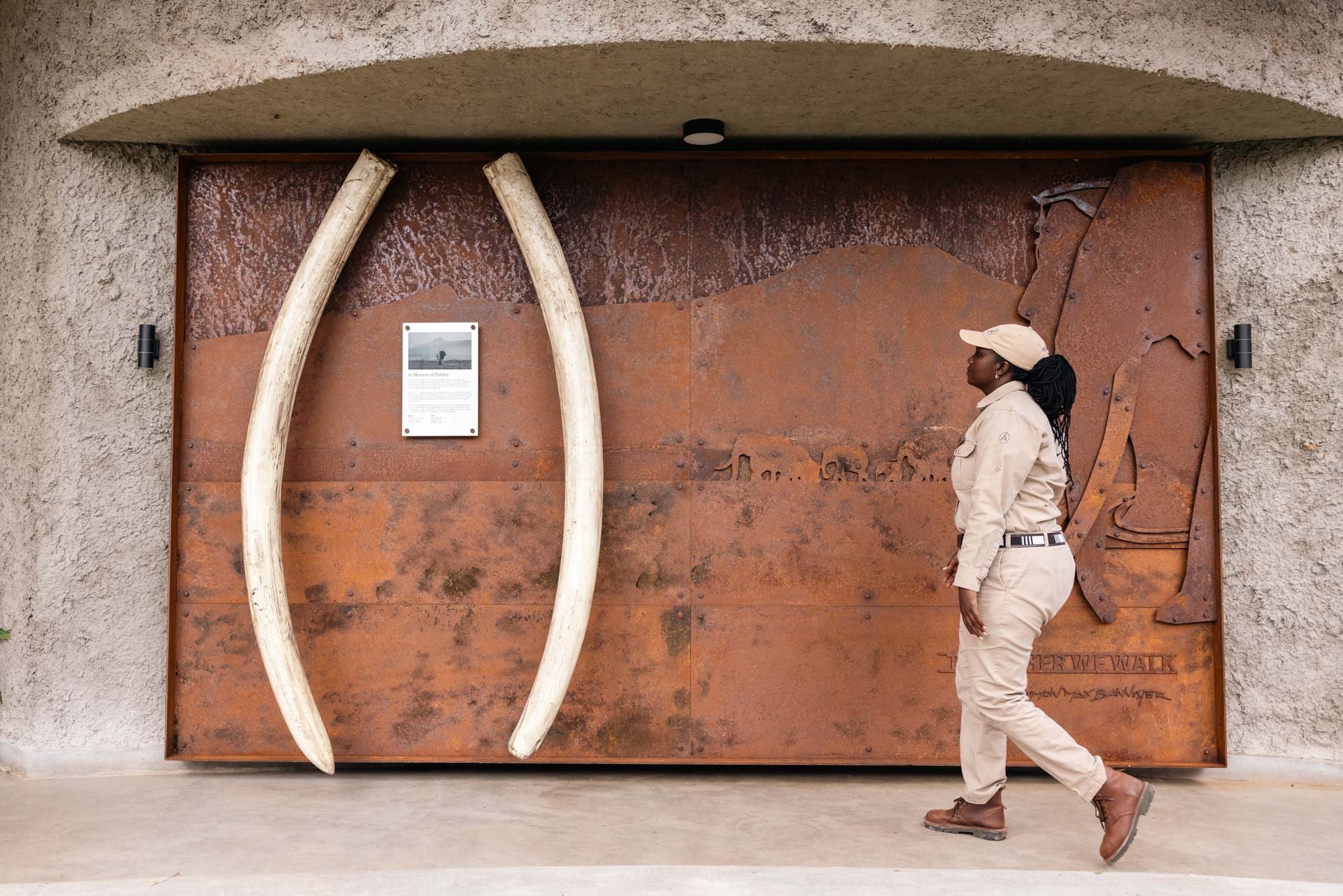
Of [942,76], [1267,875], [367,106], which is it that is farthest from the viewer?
[367,106]

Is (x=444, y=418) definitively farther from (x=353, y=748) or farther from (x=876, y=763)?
(x=876, y=763)

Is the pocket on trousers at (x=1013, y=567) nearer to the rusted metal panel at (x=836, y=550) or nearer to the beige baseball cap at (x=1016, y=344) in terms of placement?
the beige baseball cap at (x=1016, y=344)

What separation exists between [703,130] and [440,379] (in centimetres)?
150

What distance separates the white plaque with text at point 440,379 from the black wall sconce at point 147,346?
107cm

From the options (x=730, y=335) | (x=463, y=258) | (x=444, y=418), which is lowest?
(x=444, y=418)

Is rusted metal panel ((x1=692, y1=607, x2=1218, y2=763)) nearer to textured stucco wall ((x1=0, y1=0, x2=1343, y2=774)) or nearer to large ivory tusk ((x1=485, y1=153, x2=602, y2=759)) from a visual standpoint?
textured stucco wall ((x1=0, y1=0, x2=1343, y2=774))

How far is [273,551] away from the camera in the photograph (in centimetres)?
375

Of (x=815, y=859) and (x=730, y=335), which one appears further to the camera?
(x=730, y=335)

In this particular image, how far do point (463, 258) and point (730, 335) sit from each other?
1192mm

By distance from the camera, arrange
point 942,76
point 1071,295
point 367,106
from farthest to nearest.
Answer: point 1071,295 → point 367,106 → point 942,76

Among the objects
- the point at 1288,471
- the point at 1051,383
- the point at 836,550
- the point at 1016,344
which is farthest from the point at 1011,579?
the point at 1288,471

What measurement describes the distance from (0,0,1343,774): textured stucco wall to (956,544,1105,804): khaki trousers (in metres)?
1.39

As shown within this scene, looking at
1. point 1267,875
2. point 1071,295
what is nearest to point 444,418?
point 1071,295

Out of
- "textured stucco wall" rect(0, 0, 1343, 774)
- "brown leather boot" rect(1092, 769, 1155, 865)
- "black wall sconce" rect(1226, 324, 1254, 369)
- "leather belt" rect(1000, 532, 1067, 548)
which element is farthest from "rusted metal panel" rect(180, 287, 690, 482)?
"black wall sconce" rect(1226, 324, 1254, 369)
